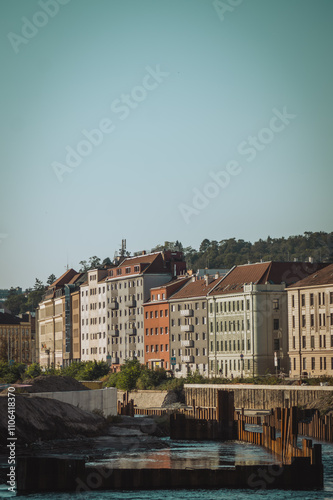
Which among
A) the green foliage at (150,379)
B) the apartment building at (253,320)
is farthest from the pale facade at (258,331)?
the green foliage at (150,379)

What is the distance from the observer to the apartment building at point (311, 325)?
14038 cm

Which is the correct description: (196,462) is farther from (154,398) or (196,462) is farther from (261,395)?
(154,398)

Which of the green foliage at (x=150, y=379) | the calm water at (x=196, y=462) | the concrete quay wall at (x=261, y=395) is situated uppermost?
the green foliage at (x=150, y=379)

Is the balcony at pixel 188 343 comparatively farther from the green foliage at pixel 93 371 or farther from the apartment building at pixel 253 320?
the green foliage at pixel 93 371

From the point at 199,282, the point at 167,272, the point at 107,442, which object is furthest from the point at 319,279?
the point at 107,442

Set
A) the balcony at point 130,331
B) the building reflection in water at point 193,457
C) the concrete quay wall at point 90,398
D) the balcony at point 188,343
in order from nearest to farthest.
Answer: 1. the building reflection in water at point 193,457
2. the concrete quay wall at point 90,398
3. the balcony at point 188,343
4. the balcony at point 130,331

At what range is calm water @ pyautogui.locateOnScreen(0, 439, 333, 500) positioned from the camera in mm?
53938

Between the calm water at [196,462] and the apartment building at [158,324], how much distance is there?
9557cm

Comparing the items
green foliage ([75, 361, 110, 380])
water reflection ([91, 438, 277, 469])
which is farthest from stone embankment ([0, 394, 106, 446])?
green foliage ([75, 361, 110, 380])

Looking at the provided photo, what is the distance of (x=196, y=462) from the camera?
67.2m

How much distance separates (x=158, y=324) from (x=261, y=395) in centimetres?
5690

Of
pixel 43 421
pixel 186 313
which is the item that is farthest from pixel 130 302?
pixel 43 421

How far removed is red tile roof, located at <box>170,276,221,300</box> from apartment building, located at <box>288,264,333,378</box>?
24319 mm

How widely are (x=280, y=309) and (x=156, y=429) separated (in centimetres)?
6466
